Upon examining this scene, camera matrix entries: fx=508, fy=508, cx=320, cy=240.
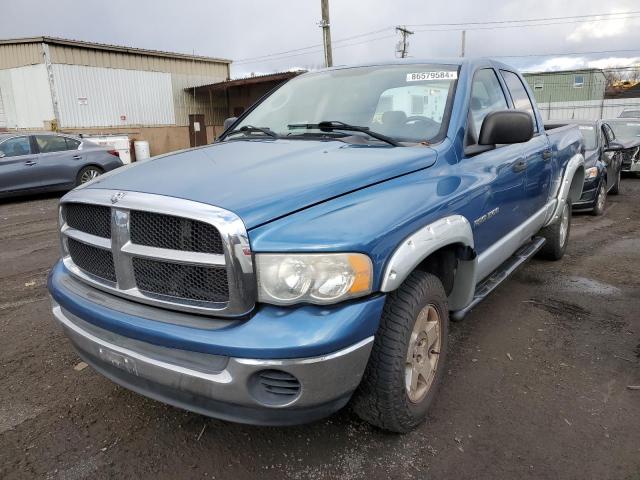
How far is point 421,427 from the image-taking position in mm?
2605

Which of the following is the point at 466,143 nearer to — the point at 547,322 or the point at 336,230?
the point at 336,230

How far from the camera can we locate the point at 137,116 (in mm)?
22422

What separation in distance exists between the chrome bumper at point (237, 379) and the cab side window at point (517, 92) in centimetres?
299

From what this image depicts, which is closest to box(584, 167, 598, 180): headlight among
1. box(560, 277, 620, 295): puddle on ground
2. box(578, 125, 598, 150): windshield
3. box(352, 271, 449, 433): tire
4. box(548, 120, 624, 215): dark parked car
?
box(548, 120, 624, 215): dark parked car

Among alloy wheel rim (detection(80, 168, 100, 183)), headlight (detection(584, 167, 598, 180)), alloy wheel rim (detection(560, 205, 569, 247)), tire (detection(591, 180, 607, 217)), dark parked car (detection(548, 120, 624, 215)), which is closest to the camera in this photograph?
alloy wheel rim (detection(560, 205, 569, 247))

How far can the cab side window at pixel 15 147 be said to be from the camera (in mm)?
10039

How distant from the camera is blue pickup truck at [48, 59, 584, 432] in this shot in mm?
1935

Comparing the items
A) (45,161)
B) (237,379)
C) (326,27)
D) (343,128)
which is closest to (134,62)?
(326,27)

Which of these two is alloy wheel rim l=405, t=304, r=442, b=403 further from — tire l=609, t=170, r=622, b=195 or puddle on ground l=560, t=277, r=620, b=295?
tire l=609, t=170, r=622, b=195

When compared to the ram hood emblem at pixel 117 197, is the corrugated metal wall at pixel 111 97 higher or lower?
higher

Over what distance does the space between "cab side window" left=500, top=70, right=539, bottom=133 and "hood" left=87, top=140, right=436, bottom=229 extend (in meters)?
1.82

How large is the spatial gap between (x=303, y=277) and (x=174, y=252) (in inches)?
21.1

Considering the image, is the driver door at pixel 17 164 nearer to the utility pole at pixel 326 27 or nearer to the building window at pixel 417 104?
the building window at pixel 417 104

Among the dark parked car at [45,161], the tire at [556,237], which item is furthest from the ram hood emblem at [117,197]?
the dark parked car at [45,161]
